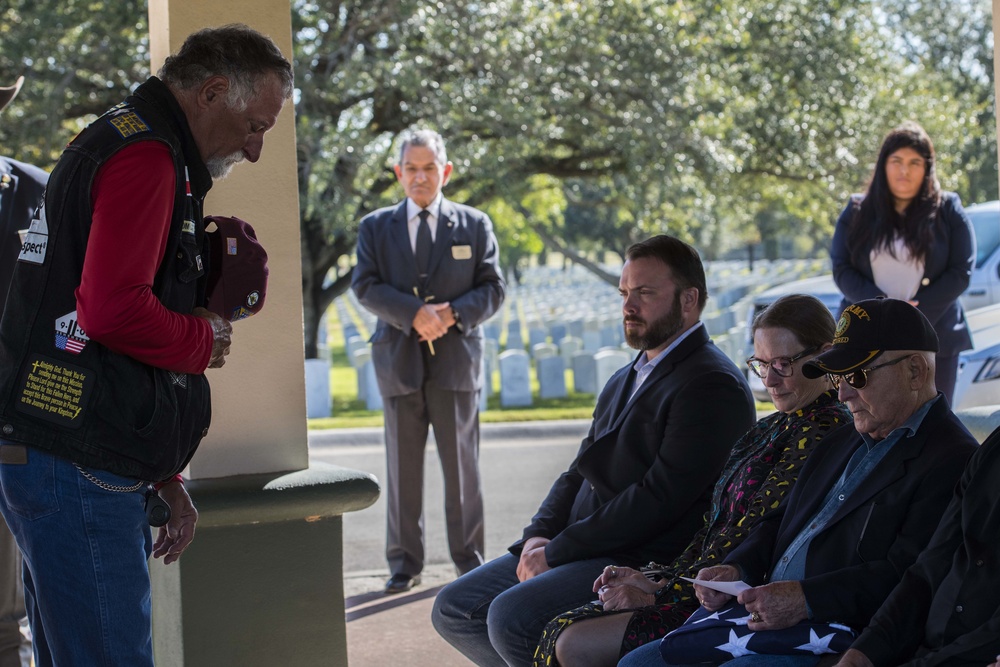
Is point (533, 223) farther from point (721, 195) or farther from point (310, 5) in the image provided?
point (310, 5)

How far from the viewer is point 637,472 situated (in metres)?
3.98

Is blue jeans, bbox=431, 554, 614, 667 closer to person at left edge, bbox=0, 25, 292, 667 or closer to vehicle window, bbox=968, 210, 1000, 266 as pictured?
person at left edge, bbox=0, 25, 292, 667

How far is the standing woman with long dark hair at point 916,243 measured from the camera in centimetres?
638

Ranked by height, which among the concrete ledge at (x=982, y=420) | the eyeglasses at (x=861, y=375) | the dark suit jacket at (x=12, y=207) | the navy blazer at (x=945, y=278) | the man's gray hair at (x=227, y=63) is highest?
the man's gray hair at (x=227, y=63)

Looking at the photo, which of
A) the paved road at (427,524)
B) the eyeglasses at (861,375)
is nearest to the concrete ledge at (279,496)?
the paved road at (427,524)

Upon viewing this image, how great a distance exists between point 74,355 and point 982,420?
3.34 m

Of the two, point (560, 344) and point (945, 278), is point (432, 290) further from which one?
point (560, 344)

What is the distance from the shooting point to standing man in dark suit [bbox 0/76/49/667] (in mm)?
4438

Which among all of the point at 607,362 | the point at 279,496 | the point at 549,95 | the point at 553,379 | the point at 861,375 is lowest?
the point at 553,379

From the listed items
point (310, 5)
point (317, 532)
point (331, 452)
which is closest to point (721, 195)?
point (310, 5)

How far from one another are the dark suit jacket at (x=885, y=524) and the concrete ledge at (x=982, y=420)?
1.46 m

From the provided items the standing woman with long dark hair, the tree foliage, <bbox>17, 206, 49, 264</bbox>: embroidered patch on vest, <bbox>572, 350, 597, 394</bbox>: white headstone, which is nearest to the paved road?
the standing woman with long dark hair

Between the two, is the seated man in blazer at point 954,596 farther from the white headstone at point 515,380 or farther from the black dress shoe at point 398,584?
the white headstone at point 515,380

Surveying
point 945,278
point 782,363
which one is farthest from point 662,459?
point 945,278
